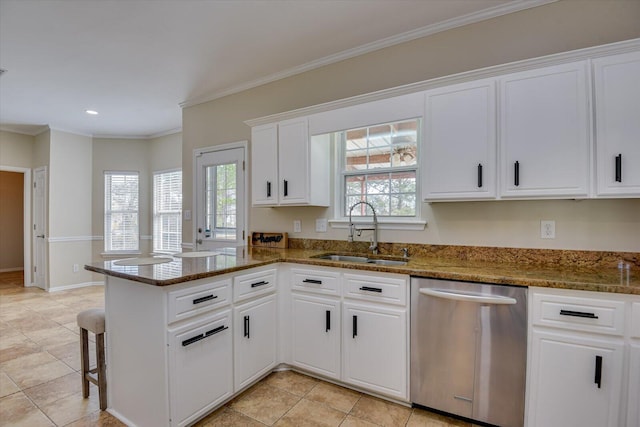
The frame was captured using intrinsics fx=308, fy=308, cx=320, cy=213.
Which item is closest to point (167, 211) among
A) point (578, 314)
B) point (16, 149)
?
point (16, 149)

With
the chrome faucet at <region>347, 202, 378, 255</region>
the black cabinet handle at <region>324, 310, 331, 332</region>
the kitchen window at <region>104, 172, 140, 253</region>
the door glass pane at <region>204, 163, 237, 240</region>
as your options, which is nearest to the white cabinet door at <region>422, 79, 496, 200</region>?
the chrome faucet at <region>347, 202, 378, 255</region>

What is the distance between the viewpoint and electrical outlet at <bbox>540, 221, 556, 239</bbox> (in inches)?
81.9

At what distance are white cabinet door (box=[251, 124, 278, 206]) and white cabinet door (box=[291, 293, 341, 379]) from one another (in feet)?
3.37

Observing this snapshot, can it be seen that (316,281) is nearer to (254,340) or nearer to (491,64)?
(254,340)

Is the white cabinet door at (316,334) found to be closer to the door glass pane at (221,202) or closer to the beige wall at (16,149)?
the door glass pane at (221,202)

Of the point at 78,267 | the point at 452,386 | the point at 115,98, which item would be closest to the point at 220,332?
the point at 452,386

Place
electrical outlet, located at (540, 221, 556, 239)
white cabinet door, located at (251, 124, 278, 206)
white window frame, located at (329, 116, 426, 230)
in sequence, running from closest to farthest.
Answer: electrical outlet, located at (540, 221, 556, 239), white window frame, located at (329, 116, 426, 230), white cabinet door, located at (251, 124, 278, 206)

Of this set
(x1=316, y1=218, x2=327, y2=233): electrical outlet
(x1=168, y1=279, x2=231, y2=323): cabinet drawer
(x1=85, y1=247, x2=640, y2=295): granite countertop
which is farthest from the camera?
(x1=316, y1=218, x2=327, y2=233): electrical outlet

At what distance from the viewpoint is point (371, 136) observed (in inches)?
113

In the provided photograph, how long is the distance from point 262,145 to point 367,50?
128 cm

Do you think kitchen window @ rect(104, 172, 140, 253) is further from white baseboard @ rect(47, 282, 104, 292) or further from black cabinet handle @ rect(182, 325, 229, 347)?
black cabinet handle @ rect(182, 325, 229, 347)

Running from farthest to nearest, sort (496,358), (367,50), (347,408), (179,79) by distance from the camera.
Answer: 1. (179,79)
2. (367,50)
3. (347,408)
4. (496,358)

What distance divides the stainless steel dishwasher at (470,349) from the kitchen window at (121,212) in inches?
220

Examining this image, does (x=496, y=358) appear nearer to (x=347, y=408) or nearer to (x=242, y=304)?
(x=347, y=408)
